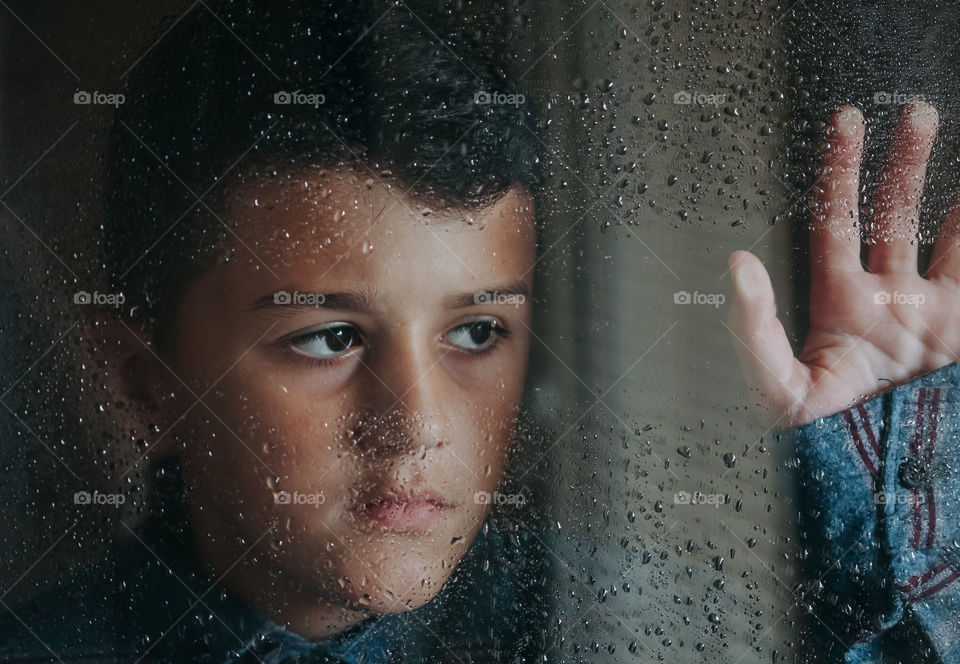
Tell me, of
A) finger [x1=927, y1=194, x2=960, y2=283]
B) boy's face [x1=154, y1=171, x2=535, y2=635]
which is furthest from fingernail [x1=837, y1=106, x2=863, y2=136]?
boy's face [x1=154, y1=171, x2=535, y2=635]

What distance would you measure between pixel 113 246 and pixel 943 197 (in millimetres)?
806

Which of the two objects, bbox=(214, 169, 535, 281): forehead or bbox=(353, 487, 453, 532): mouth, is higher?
bbox=(214, 169, 535, 281): forehead

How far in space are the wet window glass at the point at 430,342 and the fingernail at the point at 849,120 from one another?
34mm

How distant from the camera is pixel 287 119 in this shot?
0.76 m

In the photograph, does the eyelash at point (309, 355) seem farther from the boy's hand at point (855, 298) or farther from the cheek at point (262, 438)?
the boy's hand at point (855, 298)

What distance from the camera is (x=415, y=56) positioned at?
0.77m

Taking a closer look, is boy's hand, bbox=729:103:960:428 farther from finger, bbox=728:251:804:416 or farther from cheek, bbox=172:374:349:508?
cheek, bbox=172:374:349:508

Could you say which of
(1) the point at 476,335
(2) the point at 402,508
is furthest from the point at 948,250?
(2) the point at 402,508

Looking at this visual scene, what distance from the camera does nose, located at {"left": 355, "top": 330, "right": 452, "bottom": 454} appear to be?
744 millimetres

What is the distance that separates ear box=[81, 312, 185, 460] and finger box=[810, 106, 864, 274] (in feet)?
1.98

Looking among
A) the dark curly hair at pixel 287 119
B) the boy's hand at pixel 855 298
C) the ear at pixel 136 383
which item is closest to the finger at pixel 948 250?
the boy's hand at pixel 855 298

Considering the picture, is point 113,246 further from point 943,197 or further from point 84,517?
point 943,197

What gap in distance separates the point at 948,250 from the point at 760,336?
25 centimetres

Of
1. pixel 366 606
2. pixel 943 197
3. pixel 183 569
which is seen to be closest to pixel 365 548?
A: pixel 366 606
